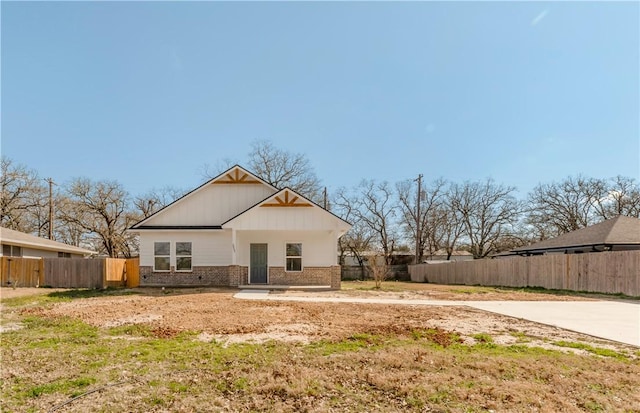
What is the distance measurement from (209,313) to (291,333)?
11.2 ft

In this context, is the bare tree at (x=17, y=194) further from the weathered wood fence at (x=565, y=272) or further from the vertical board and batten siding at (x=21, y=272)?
the weathered wood fence at (x=565, y=272)

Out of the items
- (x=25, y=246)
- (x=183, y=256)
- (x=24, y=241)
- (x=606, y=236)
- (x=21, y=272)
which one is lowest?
(x=21, y=272)

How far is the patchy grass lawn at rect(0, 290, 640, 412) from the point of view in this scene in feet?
13.7

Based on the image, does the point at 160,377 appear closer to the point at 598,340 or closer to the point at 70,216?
the point at 598,340

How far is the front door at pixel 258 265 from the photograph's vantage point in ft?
66.5

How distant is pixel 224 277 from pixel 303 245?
13.8 feet

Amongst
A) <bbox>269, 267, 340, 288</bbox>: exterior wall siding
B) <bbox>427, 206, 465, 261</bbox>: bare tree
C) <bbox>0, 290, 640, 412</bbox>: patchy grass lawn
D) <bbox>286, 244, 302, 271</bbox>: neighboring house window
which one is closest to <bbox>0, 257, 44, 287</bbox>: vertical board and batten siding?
<bbox>269, 267, 340, 288</bbox>: exterior wall siding

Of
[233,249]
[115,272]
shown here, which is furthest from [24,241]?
[233,249]

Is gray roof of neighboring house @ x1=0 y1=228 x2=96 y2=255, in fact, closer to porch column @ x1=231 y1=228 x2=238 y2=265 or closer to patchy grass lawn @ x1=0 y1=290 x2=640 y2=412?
porch column @ x1=231 y1=228 x2=238 y2=265

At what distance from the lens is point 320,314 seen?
10.4 meters

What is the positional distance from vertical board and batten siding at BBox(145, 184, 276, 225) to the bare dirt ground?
7264mm

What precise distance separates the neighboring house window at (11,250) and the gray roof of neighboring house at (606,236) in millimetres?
31344

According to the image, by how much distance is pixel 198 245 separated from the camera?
19.9 metres

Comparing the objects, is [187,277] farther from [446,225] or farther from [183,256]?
[446,225]
